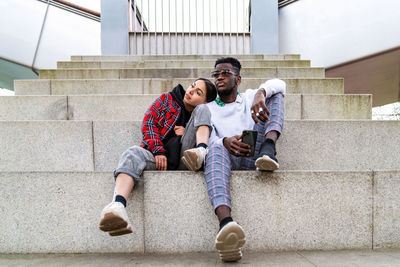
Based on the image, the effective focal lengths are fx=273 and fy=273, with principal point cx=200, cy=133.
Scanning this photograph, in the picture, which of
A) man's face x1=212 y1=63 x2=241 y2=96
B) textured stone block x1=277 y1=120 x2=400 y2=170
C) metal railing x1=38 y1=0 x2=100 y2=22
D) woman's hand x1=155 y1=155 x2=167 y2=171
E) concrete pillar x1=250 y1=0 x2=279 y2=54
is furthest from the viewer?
concrete pillar x1=250 y1=0 x2=279 y2=54

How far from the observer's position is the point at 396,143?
108 inches

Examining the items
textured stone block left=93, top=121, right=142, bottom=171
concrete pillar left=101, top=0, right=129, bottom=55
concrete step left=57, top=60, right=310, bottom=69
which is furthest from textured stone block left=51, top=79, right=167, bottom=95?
concrete pillar left=101, top=0, right=129, bottom=55

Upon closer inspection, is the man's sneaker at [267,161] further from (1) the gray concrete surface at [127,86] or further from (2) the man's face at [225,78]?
(1) the gray concrete surface at [127,86]

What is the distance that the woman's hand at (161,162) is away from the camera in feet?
6.97

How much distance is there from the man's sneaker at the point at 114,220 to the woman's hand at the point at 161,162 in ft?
1.63

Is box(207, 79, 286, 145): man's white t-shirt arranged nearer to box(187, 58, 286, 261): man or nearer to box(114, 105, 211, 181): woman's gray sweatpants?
box(187, 58, 286, 261): man

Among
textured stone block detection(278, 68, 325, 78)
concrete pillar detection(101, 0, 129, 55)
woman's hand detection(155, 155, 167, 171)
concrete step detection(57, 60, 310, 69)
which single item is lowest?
woman's hand detection(155, 155, 167, 171)

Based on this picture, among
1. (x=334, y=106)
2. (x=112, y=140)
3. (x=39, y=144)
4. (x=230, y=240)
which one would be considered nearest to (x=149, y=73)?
(x=112, y=140)

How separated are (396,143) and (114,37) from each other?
20.7 feet

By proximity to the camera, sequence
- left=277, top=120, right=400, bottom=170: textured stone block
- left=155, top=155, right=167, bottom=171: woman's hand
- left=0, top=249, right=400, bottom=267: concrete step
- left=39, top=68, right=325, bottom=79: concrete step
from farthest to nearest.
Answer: left=39, top=68, right=325, bottom=79: concrete step < left=277, top=120, right=400, bottom=170: textured stone block < left=155, top=155, right=167, bottom=171: woman's hand < left=0, top=249, right=400, bottom=267: concrete step

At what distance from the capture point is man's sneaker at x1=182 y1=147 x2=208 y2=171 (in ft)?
6.25

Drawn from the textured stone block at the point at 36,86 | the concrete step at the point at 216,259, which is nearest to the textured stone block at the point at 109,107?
the textured stone block at the point at 36,86

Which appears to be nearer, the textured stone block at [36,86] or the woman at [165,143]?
the woman at [165,143]

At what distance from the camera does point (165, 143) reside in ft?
7.67
